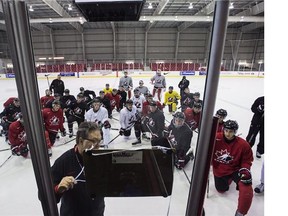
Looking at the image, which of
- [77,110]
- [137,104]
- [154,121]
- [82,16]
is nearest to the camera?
[82,16]

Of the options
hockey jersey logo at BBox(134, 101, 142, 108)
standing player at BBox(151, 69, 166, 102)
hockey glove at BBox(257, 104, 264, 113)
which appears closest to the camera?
hockey glove at BBox(257, 104, 264, 113)

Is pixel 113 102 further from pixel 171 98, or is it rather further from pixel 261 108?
pixel 261 108

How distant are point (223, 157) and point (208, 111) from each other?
5.59 ft

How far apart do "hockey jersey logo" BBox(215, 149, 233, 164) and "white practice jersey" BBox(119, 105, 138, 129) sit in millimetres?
1925

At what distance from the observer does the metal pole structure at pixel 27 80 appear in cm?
48

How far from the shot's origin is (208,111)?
0.55 metres

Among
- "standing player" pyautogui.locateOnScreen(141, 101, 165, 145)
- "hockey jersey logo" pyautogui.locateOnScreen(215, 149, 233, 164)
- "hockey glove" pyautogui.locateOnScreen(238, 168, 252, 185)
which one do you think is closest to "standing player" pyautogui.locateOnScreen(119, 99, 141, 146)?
"standing player" pyautogui.locateOnScreen(141, 101, 165, 145)

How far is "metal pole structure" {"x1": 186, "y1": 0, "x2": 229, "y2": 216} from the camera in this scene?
500 mm

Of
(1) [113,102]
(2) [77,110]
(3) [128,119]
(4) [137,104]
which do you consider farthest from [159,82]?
(2) [77,110]

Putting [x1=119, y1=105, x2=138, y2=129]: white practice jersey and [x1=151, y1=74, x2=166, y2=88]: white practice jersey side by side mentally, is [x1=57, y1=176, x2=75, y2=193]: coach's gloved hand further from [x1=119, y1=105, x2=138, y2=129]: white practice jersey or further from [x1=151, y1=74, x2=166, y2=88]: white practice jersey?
[x1=151, y1=74, x2=166, y2=88]: white practice jersey

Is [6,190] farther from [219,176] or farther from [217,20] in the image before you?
[217,20]

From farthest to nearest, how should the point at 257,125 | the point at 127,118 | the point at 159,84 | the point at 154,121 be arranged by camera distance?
the point at 159,84, the point at 127,118, the point at 154,121, the point at 257,125

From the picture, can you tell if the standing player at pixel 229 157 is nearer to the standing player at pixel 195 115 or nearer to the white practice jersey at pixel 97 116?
the standing player at pixel 195 115
